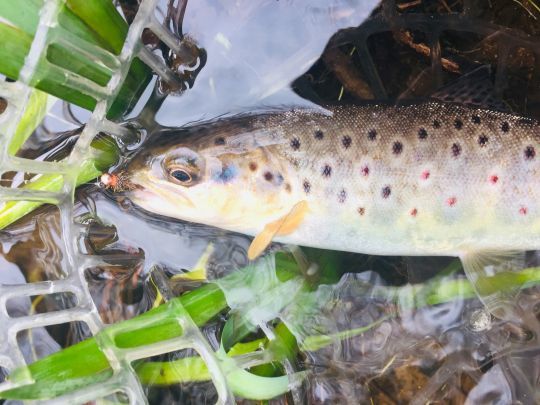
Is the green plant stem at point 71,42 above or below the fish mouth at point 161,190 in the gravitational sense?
above

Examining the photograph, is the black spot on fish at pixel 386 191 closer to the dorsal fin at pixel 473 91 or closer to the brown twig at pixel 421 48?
the dorsal fin at pixel 473 91

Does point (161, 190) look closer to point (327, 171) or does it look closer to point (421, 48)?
point (327, 171)

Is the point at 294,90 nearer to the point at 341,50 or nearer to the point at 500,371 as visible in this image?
the point at 341,50

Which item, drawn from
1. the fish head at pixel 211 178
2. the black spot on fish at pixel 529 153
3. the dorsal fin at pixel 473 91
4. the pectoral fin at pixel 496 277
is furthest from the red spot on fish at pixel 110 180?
the black spot on fish at pixel 529 153

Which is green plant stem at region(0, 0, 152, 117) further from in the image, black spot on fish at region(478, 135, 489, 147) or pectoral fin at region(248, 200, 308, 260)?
black spot on fish at region(478, 135, 489, 147)

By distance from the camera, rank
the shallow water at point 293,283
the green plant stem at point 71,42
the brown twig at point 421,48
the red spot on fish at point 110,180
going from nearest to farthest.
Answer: the green plant stem at point 71,42 < the red spot on fish at point 110,180 < the shallow water at point 293,283 < the brown twig at point 421,48

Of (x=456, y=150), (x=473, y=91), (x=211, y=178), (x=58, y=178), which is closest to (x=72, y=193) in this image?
(x=58, y=178)

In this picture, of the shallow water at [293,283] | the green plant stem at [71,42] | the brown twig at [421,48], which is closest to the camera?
the green plant stem at [71,42]
